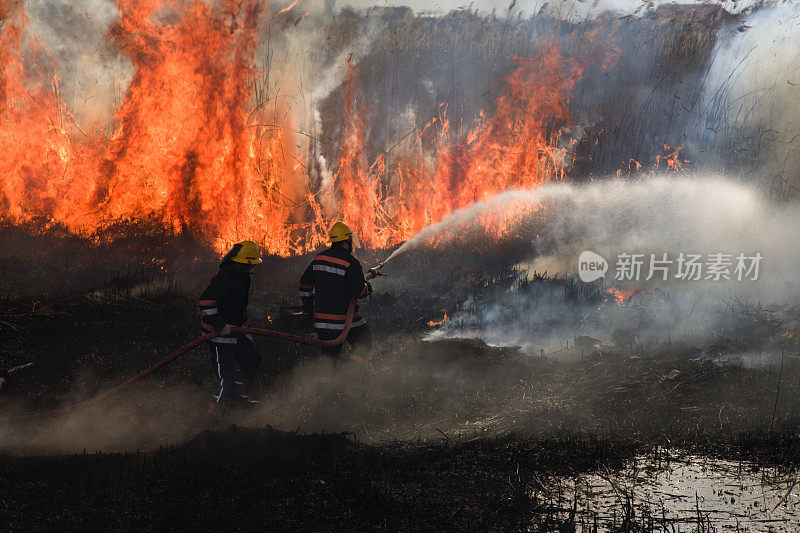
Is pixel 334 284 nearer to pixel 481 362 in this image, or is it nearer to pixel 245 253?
pixel 245 253

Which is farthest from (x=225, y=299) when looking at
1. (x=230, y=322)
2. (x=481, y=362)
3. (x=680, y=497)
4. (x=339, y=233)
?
(x=680, y=497)

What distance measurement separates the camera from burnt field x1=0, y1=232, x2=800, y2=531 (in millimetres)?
4621

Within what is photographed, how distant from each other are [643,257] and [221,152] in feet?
37.6

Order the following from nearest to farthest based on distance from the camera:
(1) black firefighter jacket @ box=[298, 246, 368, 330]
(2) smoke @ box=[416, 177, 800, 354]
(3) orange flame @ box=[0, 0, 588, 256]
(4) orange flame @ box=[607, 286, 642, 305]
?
(1) black firefighter jacket @ box=[298, 246, 368, 330], (2) smoke @ box=[416, 177, 800, 354], (4) orange flame @ box=[607, 286, 642, 305], (3) orange flame @ box=[0, 0, 588, 256]

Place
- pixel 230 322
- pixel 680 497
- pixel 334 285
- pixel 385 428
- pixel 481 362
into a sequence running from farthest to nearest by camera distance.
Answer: pixel 481 362, pixel 334 285, pixel 230 322, pixel 385 428, pixel 680 497

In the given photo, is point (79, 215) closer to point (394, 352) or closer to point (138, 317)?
point (138, 317)

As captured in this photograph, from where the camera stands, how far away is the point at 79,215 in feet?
54.8

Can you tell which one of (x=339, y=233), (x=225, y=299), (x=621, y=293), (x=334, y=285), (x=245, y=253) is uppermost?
(x=339, y=233)

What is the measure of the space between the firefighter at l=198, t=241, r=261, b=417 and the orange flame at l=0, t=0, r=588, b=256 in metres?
9.55

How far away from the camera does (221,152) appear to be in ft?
53.2

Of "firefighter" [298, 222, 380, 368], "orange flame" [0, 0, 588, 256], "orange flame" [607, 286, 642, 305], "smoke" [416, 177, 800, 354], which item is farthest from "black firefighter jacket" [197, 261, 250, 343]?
"orange flame" [0, 0, 588, 256]

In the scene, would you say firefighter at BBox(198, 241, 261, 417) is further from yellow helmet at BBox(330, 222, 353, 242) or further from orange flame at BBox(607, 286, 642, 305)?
orange flame at BBox(607, 286, 642, 305)

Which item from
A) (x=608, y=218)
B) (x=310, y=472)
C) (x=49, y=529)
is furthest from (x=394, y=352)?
(x=608, y=218)

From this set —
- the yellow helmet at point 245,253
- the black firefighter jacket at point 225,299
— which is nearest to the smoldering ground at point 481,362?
the black firefighter jacket at point 225,299
